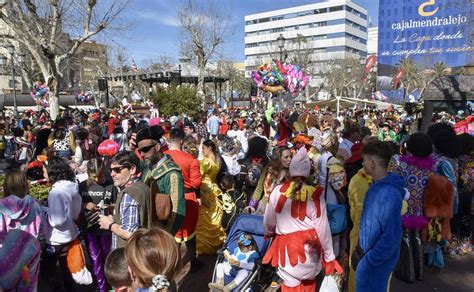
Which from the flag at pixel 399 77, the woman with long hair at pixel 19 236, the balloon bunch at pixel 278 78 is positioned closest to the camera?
the woman with long hair at pixel 19 236

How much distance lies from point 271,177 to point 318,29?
97.2 m

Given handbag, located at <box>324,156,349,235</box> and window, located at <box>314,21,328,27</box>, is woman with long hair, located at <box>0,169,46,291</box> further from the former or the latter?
window, located at <box>314,21,328,27</box>

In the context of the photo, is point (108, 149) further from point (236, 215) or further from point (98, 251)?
point (236, 215)

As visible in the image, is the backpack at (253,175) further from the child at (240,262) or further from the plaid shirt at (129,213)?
the plaid shirt at (129,213)

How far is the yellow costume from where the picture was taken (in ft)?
18.6

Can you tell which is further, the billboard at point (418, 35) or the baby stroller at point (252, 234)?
the billboard at point (418, 35)

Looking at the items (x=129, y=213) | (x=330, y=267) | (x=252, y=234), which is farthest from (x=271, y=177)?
(x=129, y=213)

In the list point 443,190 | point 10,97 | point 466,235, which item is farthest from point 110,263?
point 10,97

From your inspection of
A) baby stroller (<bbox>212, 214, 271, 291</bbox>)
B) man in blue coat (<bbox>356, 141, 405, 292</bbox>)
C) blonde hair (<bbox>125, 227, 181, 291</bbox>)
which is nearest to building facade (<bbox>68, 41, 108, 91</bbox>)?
baby stroller (<bbox>212, 214, 271, 291</bbox>)

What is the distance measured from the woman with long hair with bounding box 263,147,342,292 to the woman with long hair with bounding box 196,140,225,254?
2.58 m

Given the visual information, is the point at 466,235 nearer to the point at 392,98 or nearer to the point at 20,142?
the point at 20,142

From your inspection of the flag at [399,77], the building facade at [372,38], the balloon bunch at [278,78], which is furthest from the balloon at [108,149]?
the building facade at [372,38]

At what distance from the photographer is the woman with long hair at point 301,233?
3.08 metres

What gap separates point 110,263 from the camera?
1999mm
